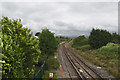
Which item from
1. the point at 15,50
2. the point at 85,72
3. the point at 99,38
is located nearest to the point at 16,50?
the point at 15,50

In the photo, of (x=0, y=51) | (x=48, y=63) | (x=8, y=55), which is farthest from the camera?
(x=48, y=63)

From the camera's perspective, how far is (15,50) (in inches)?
232

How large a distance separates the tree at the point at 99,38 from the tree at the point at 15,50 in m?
28.0

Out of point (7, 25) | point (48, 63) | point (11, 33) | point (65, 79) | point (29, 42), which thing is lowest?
point (65, 79)

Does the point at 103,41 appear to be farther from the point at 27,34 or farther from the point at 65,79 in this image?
the point at 27,34

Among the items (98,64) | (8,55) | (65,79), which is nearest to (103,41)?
(98,64)

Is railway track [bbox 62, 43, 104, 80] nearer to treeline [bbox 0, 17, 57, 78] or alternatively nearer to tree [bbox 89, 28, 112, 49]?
treeline [bbox 0, 17, 57, 78]

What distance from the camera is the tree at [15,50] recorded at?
5410mm

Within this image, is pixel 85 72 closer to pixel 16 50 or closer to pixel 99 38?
pixel 16 50

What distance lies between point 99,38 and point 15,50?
101 ft

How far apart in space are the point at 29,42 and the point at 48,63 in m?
11.0

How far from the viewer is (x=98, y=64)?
19125 millimetres

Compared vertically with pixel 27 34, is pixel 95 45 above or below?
below

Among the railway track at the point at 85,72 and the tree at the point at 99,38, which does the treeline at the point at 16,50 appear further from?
the tree at the point at 99,38
